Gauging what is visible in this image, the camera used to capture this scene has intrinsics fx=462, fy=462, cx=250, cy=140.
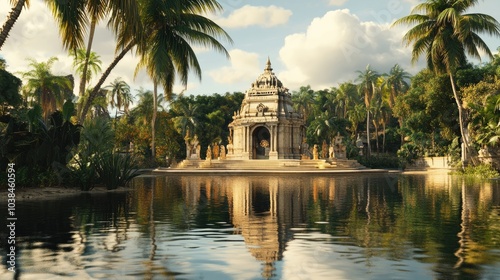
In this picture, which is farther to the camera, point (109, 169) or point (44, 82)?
point (44, 82)

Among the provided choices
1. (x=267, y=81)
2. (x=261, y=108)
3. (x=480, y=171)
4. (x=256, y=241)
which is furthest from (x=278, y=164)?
(x=256, y=241)

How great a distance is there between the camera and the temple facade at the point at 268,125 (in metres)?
57.0

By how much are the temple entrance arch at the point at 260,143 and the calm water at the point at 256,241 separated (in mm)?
46416

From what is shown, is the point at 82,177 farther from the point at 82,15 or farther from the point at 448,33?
the point at 448,33

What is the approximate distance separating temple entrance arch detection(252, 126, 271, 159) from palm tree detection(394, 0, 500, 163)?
26537mm

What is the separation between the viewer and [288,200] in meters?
15.8

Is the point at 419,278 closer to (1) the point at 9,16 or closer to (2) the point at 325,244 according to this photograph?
(2) the point at 325,244

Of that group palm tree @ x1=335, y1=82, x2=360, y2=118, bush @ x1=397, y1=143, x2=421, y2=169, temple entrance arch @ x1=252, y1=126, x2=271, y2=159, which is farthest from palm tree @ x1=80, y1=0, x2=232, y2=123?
palm tree @ x1=335, y1=82, x2=360, y2=118

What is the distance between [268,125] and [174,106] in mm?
17239

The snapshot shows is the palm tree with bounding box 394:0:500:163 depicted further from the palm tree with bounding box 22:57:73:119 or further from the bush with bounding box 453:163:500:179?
the palm tree with bounding box 22:57:73:119

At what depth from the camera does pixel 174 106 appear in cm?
6769

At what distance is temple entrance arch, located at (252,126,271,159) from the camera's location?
60.2 metres

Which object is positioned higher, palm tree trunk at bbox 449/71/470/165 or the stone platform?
palm tree trunk at bbox 449/71/470/165

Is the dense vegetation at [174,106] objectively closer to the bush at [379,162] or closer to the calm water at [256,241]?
the bush at [379,162]
